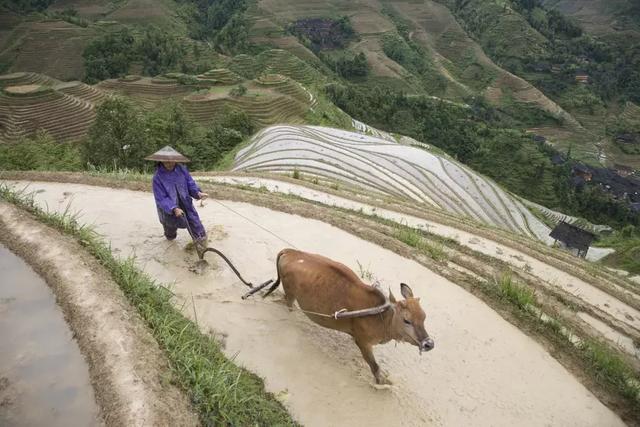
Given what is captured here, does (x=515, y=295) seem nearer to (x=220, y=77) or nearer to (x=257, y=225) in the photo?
(x=257, y=225)

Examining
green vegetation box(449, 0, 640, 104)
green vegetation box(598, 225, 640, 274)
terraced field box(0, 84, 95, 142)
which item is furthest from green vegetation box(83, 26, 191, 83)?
green vegetation box(449, 0, 640, 104)

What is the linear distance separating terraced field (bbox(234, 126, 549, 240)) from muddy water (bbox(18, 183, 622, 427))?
572 inches

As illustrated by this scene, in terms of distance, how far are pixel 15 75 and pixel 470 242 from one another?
60.9 metres

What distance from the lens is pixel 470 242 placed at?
10.8 metres

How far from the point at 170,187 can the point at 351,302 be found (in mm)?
3194

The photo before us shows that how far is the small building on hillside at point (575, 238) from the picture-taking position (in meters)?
26.8

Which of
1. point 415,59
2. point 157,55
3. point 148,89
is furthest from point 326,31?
point 148,89

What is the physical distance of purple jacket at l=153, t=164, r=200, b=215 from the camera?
601cm

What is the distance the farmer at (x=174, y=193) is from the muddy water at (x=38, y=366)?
1835 millimetres

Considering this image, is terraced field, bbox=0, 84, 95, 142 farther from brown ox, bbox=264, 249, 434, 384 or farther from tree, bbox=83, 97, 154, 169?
brown ox, bbox=264, 249, 434, 384

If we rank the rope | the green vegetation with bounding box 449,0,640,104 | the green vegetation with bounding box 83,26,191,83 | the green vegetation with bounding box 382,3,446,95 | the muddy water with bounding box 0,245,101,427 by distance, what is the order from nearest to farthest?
the muddy water with bounding box 0,245,101,427, the rope, the green vegetation with bounding box 83,26,191,83, the green vegetation with bounding box 382,3,446,95, the green vegetation with bounding box 449,0,640,104

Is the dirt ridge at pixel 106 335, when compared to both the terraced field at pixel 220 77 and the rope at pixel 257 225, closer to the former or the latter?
the rope at pixel 257 225

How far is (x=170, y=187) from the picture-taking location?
240 inches

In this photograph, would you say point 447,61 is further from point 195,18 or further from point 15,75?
point 15,75
